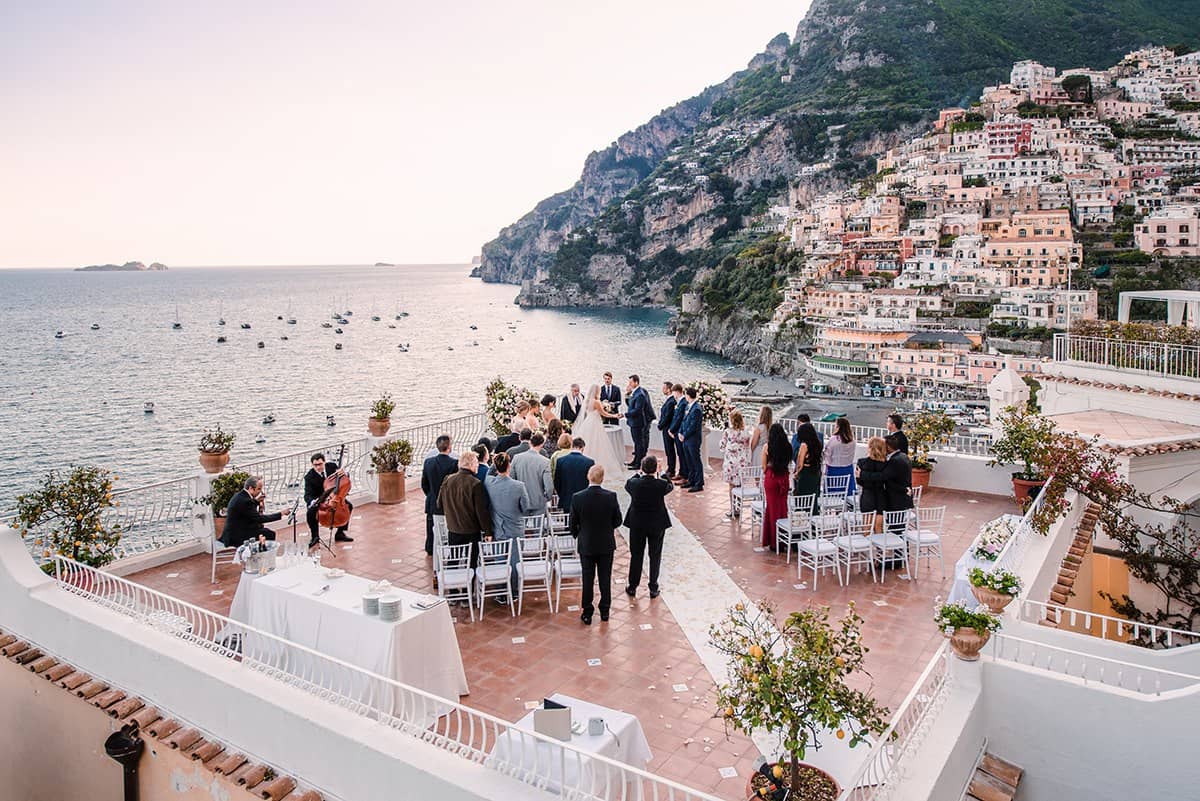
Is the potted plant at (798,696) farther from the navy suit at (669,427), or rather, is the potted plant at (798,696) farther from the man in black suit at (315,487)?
the navy suit at (669,427)

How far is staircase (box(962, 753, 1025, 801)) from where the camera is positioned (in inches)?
Result: 185

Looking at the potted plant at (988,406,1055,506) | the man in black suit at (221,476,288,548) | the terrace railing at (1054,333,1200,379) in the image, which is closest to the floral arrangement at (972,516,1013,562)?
the potted plant at (988,406,1055,506)

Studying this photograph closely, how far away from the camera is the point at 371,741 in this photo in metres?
4.41

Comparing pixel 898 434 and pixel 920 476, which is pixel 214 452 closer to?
pixel 898 434

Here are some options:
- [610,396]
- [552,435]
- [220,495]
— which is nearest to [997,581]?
[552,435]

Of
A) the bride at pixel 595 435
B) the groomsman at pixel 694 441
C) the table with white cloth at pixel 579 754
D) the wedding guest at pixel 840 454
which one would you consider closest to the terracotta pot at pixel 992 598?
the table with white cloth at pixel 579 754

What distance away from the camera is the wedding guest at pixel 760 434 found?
876 cm

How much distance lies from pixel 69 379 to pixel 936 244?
101636mm

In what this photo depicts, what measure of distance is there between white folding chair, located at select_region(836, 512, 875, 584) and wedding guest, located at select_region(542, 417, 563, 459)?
326 centimetres

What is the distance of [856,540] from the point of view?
7.46 metres

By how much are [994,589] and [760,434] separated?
4.19 metres

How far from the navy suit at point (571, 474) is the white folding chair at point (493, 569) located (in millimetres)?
884

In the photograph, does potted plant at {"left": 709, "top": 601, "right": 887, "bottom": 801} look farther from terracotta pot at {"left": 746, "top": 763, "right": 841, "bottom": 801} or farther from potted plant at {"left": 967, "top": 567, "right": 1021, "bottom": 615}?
potted plant at {"left": 967, "top": 567, "right": 1021, "bottom": 615}

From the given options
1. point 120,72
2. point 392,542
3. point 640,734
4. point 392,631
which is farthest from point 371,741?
point 120,72
